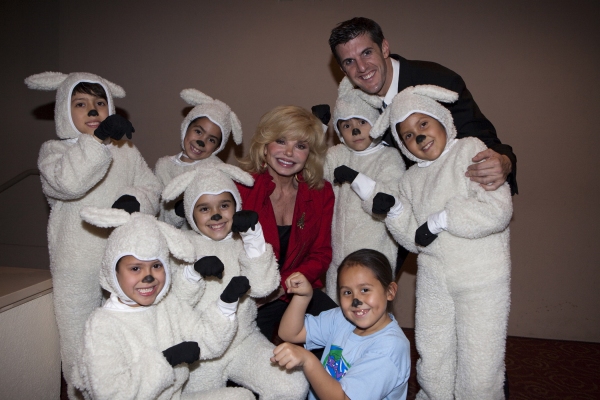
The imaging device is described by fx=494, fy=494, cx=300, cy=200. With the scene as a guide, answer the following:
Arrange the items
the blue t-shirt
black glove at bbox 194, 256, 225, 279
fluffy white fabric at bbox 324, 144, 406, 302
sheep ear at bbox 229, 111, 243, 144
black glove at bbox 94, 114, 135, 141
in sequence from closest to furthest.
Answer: the blue t-shirt → black glove at bbox 194, 256, 225, 279 → black glove at bbox 94, 114, 135, 141 → fluffy white fabric at bbox 324, 144, 406, 302 → sheep ear at bbox 229, 111, 243, 144

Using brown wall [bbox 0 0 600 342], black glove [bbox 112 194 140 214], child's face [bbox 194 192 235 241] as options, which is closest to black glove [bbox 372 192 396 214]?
child's face [bbox 194 192 235 241]

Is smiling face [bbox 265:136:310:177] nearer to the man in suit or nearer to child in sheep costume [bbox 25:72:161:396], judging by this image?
the man in suit

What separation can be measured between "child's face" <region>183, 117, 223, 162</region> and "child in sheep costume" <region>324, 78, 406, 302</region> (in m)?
0.75

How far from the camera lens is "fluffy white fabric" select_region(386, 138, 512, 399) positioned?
210cm

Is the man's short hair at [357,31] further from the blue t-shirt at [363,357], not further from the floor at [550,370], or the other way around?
the floor at [550,370]

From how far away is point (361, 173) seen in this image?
2.51 m

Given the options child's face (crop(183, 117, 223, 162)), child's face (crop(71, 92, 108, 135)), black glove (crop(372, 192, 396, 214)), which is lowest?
black glove (crop(372, 192, 396, 214))

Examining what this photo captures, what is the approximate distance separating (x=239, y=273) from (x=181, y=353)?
1.69 feet

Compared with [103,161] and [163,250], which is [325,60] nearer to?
[103,161]

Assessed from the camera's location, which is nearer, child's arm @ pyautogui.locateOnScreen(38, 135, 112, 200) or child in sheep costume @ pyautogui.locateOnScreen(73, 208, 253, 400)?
child in sheep costume @ pyautogui.locateOnScreen(73, 208, 253, 400)

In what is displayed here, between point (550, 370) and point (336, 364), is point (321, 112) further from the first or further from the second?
point (550, 370)

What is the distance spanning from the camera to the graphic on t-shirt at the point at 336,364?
202cm

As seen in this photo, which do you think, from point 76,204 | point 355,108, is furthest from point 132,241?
point 355,108

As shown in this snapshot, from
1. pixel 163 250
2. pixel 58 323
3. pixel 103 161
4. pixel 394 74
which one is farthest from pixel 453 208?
pixel 58 323
